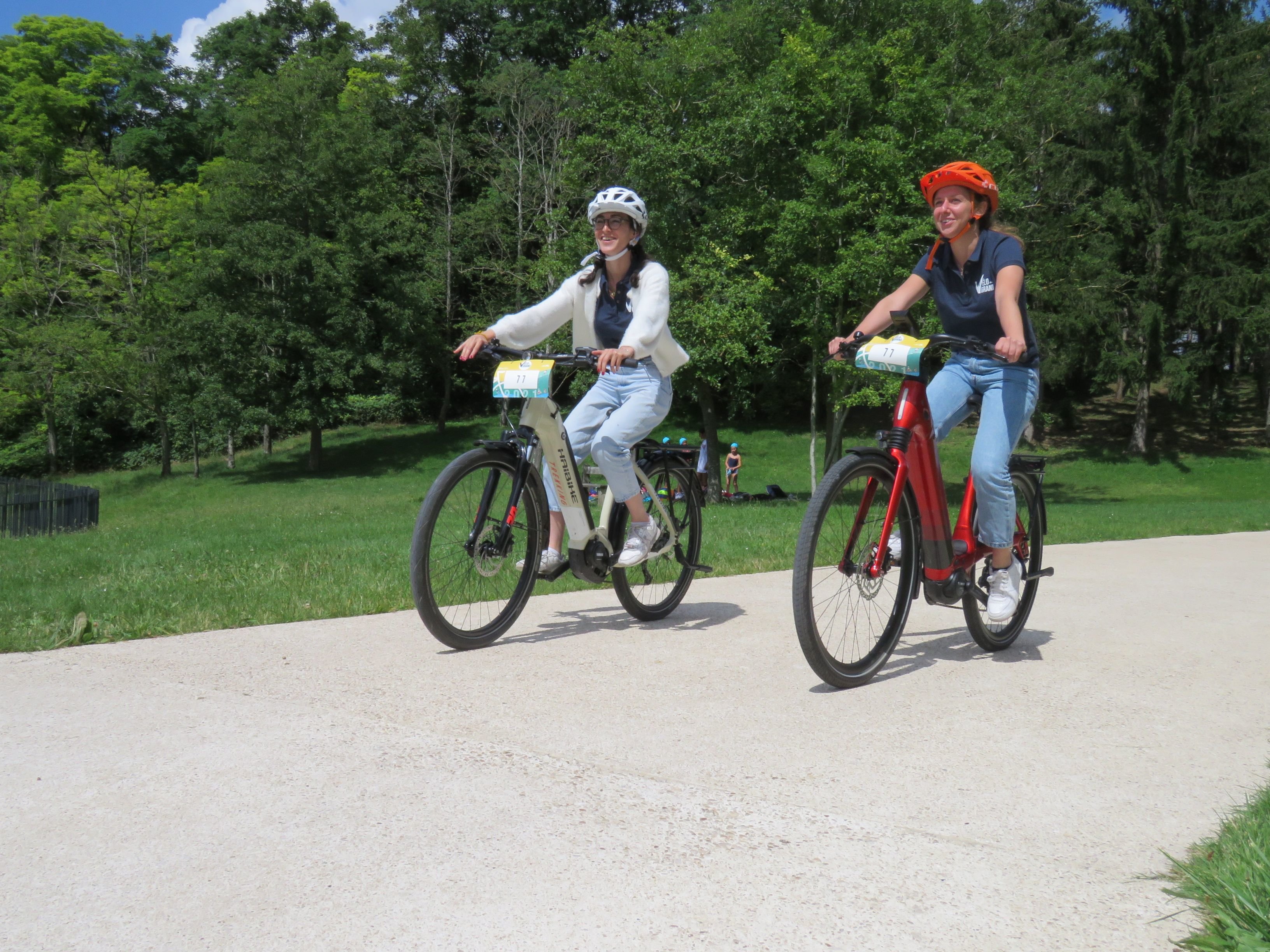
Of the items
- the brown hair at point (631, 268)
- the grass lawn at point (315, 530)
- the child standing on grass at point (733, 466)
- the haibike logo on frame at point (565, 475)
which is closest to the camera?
the haibike logo on frame at point (565, 475)

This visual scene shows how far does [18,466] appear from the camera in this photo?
4641 cm

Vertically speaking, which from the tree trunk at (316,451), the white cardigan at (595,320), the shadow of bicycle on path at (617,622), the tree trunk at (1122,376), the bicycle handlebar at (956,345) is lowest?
the tree trunk at (316,451)

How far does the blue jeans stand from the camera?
4.70 metres

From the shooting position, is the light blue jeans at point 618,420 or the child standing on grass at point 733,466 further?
the child standing on grass at point 733,466

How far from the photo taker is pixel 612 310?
551 centimetres

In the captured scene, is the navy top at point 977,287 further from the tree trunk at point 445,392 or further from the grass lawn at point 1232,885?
the tree trunk at point 445,392

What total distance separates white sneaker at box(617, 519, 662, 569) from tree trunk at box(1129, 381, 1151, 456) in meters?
35.4

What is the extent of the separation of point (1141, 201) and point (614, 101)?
68.1ft

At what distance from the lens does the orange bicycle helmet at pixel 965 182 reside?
4.64m

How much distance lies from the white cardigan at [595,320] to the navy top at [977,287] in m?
1.22

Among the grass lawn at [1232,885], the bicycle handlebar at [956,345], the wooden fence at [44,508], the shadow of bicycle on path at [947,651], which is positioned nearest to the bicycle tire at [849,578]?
the shadow of bicycle on path at [947,651]

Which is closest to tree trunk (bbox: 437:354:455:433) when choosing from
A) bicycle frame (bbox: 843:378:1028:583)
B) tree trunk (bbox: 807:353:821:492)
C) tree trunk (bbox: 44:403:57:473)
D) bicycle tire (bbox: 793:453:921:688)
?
tree trunk (bbox: 44:403:57:473)

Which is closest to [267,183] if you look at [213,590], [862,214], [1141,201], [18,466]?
[18,466]

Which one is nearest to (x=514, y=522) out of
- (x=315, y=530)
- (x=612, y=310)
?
(x=612, y=310)
